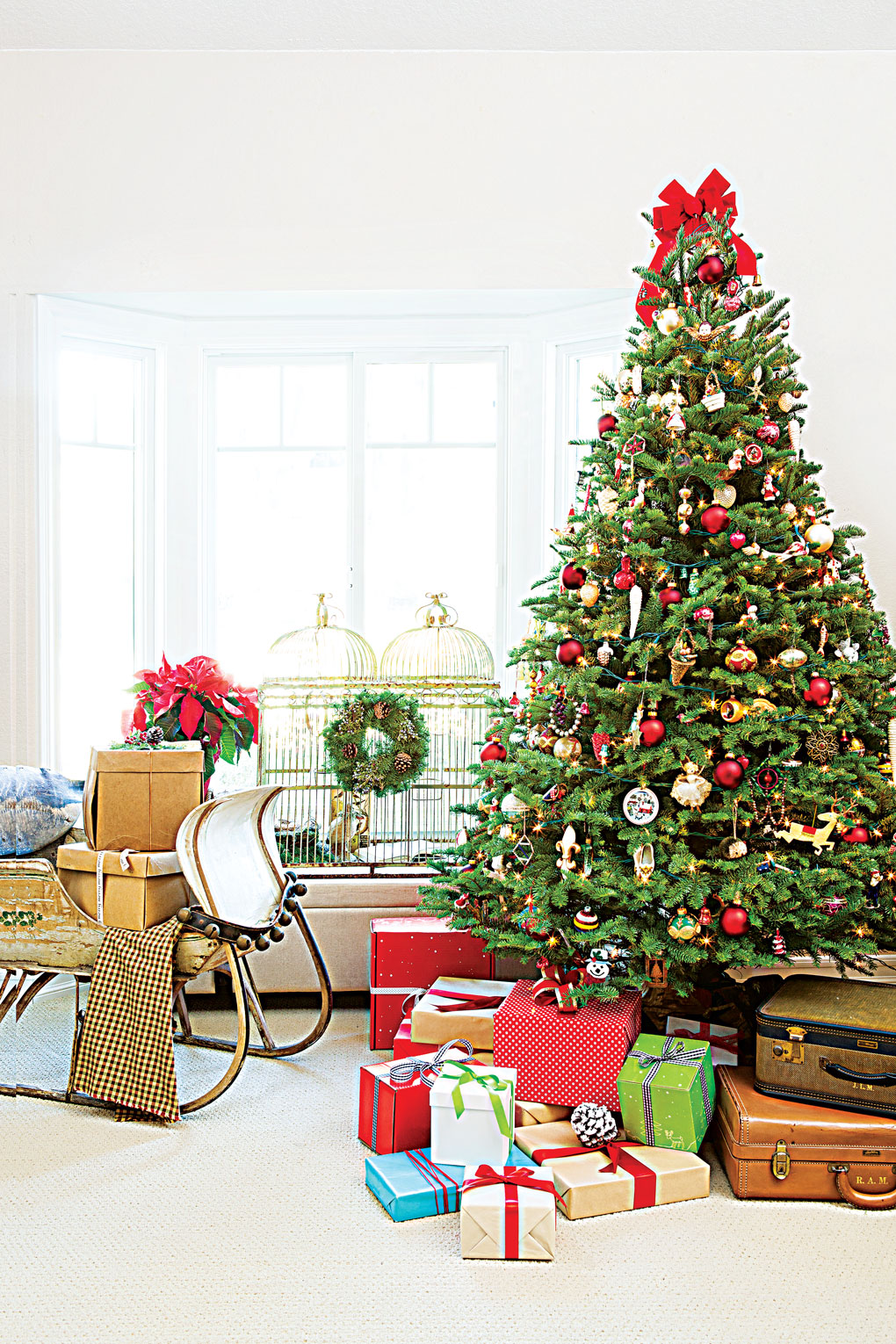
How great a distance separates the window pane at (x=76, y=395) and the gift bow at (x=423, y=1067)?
266cm

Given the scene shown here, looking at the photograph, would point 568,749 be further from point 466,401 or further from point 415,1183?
point 466,401

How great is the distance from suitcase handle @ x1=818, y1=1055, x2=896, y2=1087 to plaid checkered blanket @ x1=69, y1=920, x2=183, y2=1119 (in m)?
1.45

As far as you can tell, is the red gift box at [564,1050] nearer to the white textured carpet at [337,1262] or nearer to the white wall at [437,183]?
the white textured carpet at [337,1262]

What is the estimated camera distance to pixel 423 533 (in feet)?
13.8

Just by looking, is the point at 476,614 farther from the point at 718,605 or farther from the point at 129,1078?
the point at 129,1078

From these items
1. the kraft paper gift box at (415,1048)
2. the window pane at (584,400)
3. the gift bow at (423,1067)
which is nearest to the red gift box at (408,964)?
the kraft paper gift box at (415,1048)

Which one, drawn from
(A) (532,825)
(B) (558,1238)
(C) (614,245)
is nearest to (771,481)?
(A) (532,825)

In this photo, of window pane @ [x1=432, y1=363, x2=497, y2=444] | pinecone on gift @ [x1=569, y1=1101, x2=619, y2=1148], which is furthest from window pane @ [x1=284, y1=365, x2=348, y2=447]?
pinecone on gift @ [x1=569, y1=1101, x2=619, y2=1148]

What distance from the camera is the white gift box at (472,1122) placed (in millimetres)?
2174

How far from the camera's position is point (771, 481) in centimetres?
263

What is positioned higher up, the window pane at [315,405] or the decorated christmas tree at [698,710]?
the window pane at [315,405]

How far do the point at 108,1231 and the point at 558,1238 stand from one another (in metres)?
0.86

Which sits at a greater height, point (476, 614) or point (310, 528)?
point (310, 528)

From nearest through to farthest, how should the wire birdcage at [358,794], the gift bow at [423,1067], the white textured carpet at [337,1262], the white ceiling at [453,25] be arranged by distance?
the white textured carpet at [337,1262]
the gift bow at [423,1067]
the wire birdcage at [358,794]
the white ceiling at [453,25]
